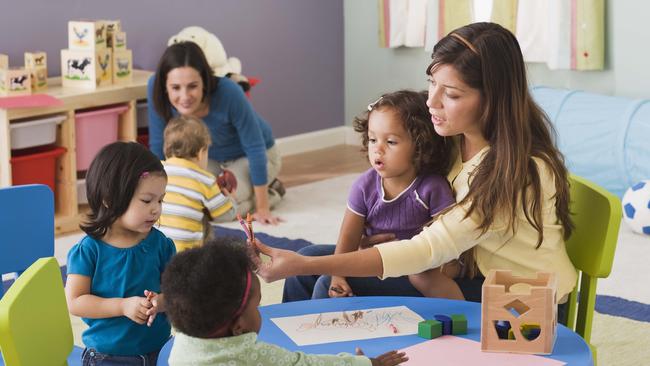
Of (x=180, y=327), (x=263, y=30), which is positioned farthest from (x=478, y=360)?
(x=263, y=30)

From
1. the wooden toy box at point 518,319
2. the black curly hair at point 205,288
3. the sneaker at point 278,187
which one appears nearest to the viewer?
the black curly hair at point 205,288

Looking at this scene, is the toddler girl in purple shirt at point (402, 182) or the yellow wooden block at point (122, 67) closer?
the toddler girl in purple shirt at point (402, 182)

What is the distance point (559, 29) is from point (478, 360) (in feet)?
10.7

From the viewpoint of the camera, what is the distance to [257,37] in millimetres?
5336

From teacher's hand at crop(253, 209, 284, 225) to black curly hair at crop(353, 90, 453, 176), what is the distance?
2060 mm

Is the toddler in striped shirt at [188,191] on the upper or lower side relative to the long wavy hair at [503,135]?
lower

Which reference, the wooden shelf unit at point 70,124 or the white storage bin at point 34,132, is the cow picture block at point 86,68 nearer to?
the wooden shelf unit at point 70,124

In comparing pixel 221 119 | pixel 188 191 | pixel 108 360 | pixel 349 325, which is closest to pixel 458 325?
pixel 349 325

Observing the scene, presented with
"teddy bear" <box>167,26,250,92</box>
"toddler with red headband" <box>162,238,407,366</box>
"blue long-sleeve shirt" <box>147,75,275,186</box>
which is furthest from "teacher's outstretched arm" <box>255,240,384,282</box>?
"teddy bear" <box>167,26,250,92</box>

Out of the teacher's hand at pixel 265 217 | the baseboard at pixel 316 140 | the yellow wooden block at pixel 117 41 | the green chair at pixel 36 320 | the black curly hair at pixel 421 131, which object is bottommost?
the teacher's hand at pixel 265 217

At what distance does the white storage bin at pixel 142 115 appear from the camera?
440 cm

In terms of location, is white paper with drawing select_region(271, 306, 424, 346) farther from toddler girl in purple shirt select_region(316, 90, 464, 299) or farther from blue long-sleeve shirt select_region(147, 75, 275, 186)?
blue long-sleeve shirt select_region(147, 75, 275, 186)

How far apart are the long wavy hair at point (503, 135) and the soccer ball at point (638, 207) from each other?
6.78 feet

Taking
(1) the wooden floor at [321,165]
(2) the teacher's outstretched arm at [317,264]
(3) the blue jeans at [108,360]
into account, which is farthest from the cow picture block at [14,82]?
(2) the teacher's outstretched arm at [317,264]
